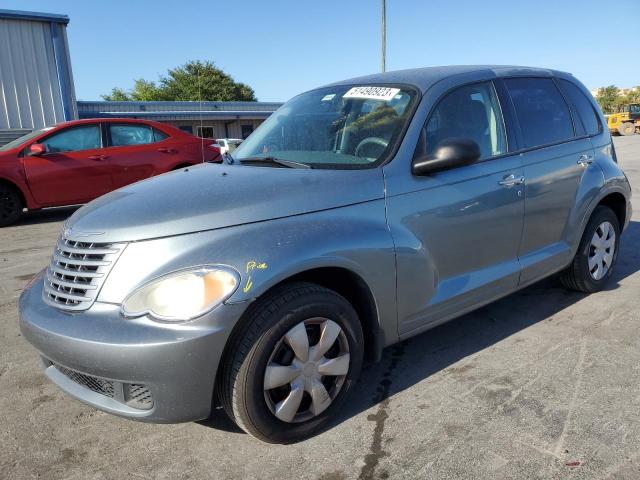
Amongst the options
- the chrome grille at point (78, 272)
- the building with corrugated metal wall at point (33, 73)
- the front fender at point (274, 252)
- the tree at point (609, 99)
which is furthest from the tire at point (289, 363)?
the tree at point (609, 99)

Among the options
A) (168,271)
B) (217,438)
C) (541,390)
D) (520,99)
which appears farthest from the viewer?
(520,99)

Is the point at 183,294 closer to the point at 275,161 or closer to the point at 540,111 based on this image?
the point at 275,161

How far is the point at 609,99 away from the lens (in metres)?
72.4

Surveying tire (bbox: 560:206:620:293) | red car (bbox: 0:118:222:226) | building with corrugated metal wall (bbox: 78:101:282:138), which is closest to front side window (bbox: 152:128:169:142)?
red car (bbox: 0:118:222:226)

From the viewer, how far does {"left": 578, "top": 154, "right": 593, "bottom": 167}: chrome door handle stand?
375 cm

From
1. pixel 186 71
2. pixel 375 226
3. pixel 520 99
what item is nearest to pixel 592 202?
pixel 520 99

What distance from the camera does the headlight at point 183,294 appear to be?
2037 millimetres

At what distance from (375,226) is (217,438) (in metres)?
1.25

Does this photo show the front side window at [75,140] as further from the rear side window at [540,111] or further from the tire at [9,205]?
the rear side window at [540,111]

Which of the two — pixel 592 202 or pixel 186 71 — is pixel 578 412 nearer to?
pixel 592 202

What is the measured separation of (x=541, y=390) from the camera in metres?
2.74

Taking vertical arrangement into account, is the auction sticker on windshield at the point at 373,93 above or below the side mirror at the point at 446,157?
above

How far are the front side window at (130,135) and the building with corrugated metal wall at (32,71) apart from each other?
5.53 meters

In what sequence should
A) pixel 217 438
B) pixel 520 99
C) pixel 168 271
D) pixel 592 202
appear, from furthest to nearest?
pixel 592 202 → pixel 520 99 → pixel 217 438 → pixel 168 271
